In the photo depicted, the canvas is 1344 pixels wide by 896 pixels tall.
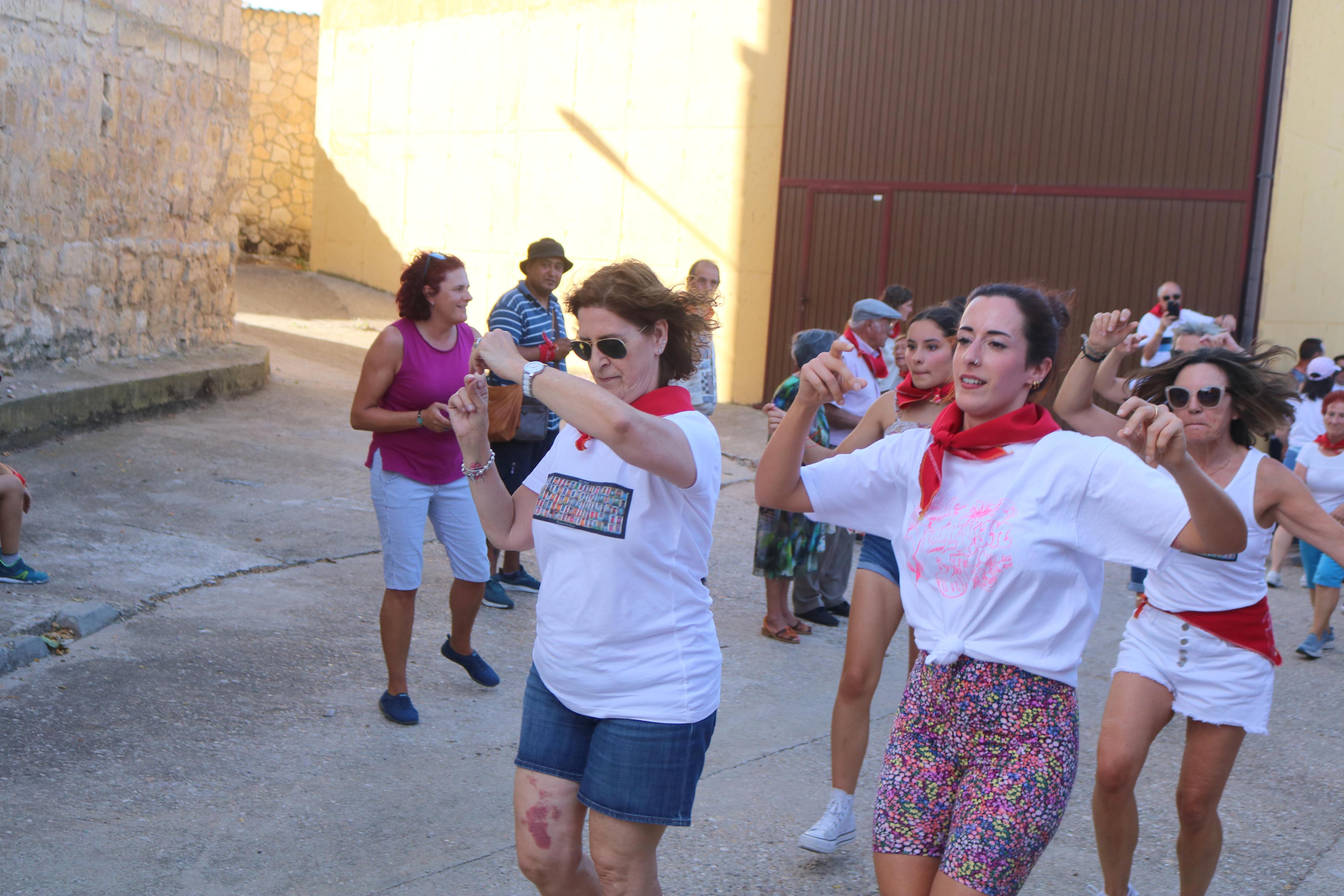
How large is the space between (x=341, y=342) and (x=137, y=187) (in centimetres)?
528

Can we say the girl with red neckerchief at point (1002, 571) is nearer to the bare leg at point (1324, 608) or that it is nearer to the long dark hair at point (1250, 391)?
the long dark hair at point (1250, 391)

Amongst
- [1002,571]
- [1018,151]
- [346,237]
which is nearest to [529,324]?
[1002,571]

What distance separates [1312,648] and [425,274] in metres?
5.40

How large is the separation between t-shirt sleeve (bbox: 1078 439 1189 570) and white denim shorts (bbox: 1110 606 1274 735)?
3.94ft

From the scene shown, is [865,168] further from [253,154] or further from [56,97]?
[253,154]

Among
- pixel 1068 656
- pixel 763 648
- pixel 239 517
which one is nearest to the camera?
pixel 1068 656

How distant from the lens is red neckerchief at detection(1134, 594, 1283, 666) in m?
3.56

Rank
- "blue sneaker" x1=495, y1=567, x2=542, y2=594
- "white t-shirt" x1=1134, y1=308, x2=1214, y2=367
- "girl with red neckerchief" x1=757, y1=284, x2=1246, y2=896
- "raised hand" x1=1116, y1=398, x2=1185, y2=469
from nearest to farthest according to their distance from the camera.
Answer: "raised hand" x1=1116, y1=398, x2=1185, y2=469 < "girl with red neckerchief" x1=757, y1=284, x2=1246, y2=896 < "blue sneaker" x1=495, y1=567, x2=542, y2=594 < "white t-shirt" x1=1134, y1=308, x2=1214, y2=367

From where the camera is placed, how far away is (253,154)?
67.6 feet

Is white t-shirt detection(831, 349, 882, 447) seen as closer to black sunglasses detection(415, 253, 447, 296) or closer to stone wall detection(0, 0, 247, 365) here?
black sunglasses detection(415, 253, 447, 296)

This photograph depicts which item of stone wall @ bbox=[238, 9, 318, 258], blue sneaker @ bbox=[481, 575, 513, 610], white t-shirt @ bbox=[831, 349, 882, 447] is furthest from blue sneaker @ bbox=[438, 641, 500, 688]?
stone wall @ bbox=[238, 9, 318, 258]

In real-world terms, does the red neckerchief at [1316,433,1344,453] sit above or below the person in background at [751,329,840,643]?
above

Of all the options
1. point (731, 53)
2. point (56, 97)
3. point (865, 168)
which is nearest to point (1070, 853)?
point (56, 97)

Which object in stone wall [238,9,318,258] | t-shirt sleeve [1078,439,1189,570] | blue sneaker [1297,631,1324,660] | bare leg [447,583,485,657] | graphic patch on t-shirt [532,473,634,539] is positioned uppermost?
stone wall [238,9,318,258]
